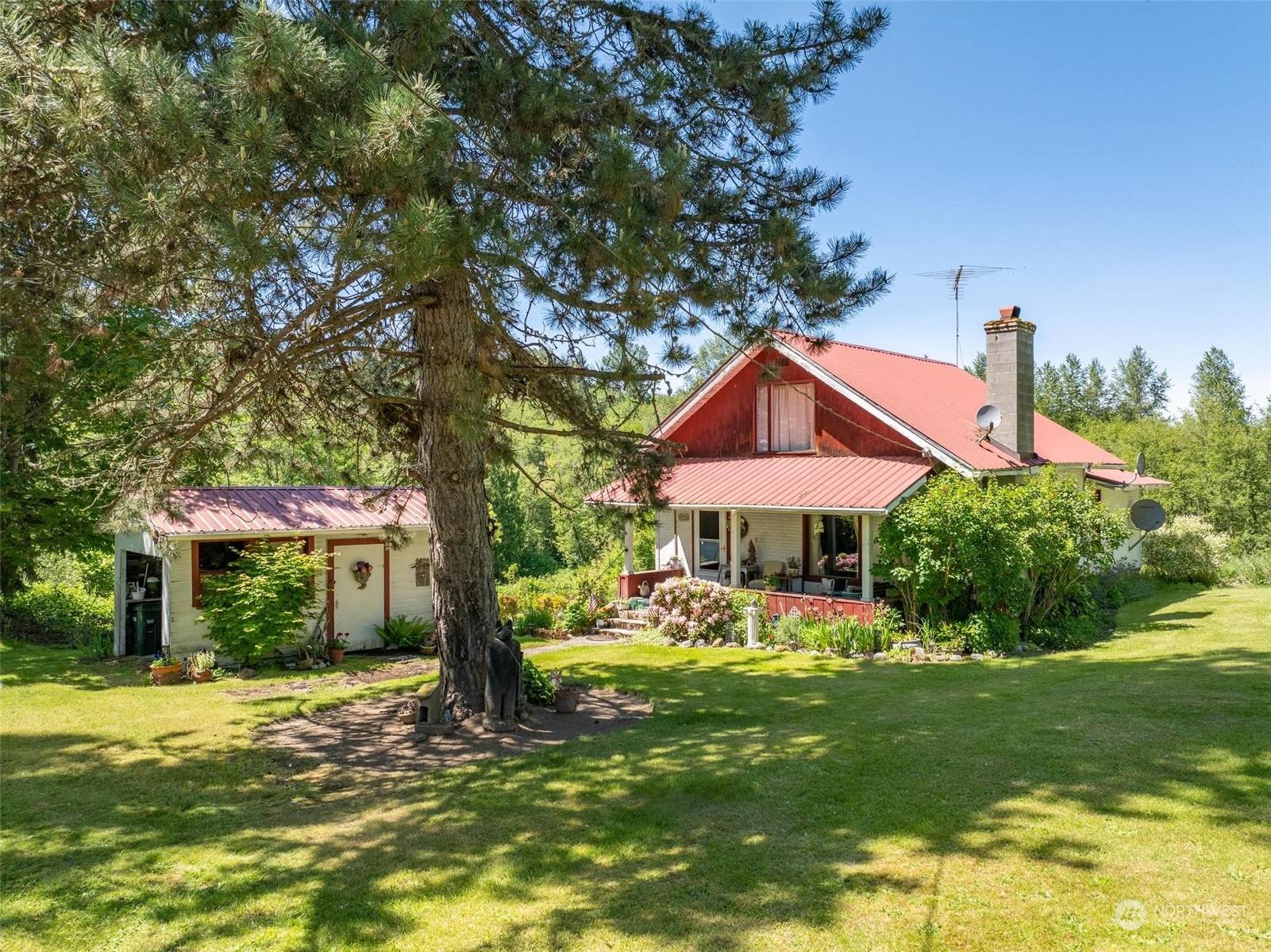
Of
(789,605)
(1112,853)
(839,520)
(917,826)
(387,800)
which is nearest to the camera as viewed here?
(1112,853)

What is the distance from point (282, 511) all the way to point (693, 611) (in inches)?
321

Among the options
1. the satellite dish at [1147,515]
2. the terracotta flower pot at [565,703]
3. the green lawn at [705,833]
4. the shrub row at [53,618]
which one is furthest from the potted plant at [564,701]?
the satellite dish at [1147,515]

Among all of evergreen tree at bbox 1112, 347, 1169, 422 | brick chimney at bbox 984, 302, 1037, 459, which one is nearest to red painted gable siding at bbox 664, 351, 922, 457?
brick chimney at bbox 984, 302, 1037, 459

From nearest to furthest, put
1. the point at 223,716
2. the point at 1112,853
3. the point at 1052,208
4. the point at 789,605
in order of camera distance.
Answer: the point at 1112,853
the point at 223,716
the point at 789,605
the point at 1052,208

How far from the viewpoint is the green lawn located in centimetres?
417

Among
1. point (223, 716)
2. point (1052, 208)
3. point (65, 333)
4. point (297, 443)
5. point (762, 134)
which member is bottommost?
point (223, 716)

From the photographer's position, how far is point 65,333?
24.5ft

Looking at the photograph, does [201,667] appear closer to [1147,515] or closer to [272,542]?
Answer: [272,542]

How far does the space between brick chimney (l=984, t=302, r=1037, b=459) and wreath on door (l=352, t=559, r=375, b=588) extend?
13.8 metres

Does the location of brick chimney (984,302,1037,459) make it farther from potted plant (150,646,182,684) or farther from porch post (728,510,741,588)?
potted plant (150,646,182,684)

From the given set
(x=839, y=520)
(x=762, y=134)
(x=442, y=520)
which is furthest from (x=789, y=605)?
(x=762, y=134)

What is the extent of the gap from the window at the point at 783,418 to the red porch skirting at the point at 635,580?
3799 millimetres

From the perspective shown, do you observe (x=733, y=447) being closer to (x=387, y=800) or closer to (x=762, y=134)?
(x=762, y=134)

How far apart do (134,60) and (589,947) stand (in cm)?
575
